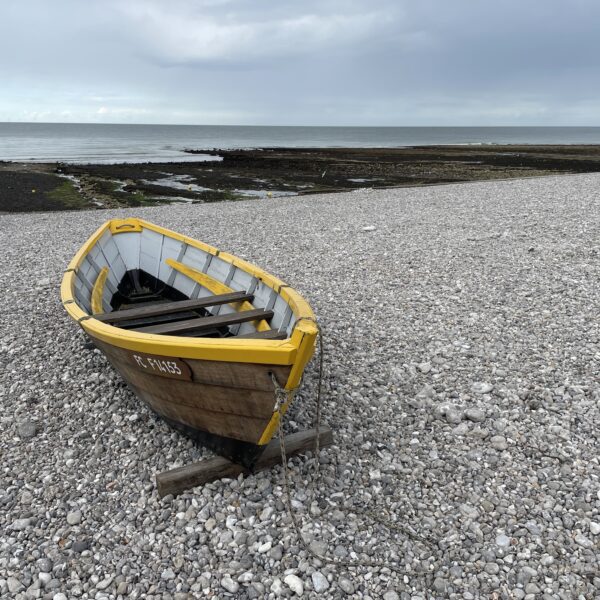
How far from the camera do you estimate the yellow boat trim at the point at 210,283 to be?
664cm

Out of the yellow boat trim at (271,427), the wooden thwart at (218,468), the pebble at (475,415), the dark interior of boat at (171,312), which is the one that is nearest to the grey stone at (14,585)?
the wooden thwart at (218,468)

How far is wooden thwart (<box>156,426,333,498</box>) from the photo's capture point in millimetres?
4887

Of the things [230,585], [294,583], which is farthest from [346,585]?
[230,585]

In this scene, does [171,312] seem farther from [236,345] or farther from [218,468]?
[236,345]

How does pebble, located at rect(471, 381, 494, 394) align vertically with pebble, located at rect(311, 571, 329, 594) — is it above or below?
above

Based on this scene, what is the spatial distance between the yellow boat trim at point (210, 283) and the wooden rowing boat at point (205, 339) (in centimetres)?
2

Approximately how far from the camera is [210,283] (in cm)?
831

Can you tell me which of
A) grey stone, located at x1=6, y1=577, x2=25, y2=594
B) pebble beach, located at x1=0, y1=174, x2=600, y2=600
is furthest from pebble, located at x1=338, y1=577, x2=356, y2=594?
grey stone, located at x1=6, y1=577, x2=25, y2=594

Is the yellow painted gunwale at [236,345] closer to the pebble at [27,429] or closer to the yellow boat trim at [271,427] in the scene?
the yellow boat trim at [271,427]

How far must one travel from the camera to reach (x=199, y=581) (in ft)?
13.3

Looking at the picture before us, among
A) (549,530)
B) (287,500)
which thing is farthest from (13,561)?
(549,530)

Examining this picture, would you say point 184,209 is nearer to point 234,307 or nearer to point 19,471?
point 234,307

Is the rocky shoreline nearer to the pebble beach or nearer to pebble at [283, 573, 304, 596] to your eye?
the pebble beach

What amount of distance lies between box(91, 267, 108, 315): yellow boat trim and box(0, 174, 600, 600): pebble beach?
2.42 ft
